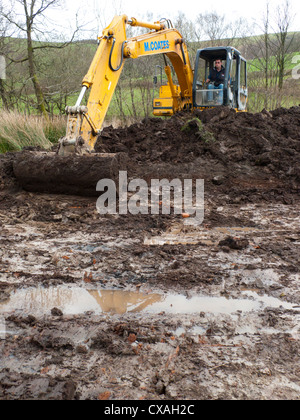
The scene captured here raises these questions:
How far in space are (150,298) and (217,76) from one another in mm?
8149

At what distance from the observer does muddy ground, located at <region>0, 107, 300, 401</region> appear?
2299mm

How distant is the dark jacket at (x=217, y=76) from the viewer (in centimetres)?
985

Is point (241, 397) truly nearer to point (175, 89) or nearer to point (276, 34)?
point (175, 89)

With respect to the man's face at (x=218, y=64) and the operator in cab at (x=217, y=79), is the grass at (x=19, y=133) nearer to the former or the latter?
the operator in cab at (x=217, y=79)

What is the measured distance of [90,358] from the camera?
2494mm

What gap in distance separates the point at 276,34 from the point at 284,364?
793 inches

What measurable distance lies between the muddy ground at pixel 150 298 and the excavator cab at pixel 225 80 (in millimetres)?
3977

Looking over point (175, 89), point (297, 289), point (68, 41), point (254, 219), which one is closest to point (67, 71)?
point (68, 41)

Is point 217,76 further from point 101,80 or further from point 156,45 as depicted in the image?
point 101,80

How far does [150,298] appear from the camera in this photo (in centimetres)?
333
